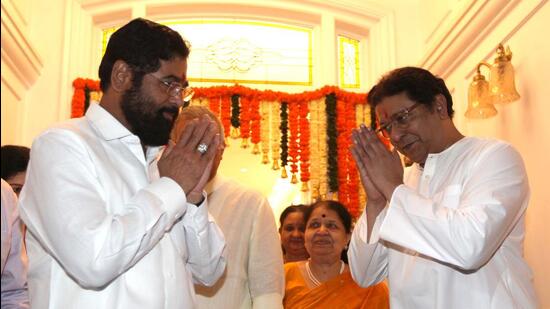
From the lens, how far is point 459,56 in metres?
4.15

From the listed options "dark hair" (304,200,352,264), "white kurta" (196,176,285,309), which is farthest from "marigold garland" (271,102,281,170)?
"white kurta" (196,176,285,309)

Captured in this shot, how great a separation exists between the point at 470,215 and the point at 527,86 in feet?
5.80

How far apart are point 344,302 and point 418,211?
1545mm

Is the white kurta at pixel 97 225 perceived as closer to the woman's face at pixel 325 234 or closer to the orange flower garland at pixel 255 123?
the woman's face at pixel 325 234

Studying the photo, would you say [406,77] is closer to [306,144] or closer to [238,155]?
[306,144]

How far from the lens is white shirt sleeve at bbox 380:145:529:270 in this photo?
5.33 ft

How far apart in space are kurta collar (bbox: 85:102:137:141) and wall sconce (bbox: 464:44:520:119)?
224cm

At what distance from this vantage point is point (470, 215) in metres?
1.65

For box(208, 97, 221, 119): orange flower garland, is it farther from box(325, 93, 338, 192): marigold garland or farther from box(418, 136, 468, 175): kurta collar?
box(418, 136, 468, 175): kurta collar

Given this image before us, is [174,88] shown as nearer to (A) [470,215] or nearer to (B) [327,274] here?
(A) [470,215]

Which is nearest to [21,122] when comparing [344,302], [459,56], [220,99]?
[220,99]

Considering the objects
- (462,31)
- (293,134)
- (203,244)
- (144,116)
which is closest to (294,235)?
(293,134)

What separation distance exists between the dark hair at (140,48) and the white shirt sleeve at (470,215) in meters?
0.81

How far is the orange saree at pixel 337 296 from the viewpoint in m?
3.13
